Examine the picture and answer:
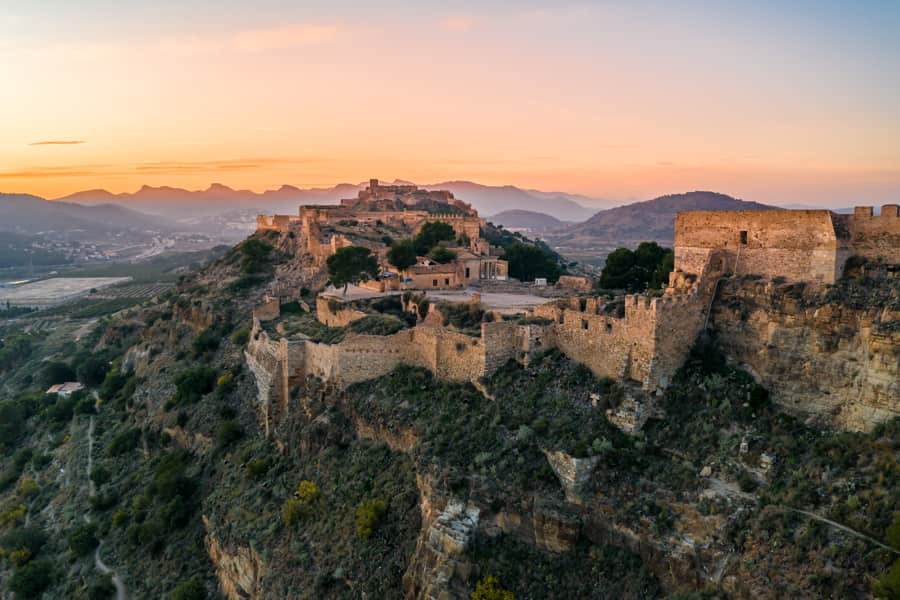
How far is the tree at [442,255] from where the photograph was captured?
45.2 m

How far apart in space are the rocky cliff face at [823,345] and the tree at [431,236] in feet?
104

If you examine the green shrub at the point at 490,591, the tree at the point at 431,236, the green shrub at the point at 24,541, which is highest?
the tree at the point at 431,236

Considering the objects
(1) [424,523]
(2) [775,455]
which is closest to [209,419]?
(1) [424,523]

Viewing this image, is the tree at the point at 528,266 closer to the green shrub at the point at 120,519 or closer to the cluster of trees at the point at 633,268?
the cluster of trees at the point at 633,268

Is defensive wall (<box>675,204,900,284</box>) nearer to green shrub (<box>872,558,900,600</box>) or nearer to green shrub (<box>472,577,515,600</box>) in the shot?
green shrub (<box>872,558,900,600</box>)

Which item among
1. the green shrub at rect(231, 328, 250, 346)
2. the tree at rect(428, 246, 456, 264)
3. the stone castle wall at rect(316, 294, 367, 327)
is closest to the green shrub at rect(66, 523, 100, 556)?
the green shrub at rect(231, 328, 250, 346)

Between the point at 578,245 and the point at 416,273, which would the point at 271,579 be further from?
the point at 578,245

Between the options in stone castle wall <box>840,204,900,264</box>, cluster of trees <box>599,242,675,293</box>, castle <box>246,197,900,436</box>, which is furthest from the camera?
cluster of trees <box>599,242,675,293</box>

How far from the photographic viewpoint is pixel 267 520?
25922 millimetres

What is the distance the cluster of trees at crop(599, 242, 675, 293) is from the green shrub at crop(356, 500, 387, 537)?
20151 mm

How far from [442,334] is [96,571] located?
21.1 metres

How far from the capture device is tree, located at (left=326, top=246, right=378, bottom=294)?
134 ft

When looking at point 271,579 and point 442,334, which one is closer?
point 271,579

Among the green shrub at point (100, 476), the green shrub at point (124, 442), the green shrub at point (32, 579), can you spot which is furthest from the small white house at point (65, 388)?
the green shrub at point (32, 579)
